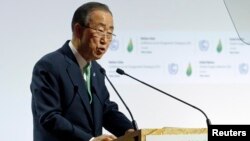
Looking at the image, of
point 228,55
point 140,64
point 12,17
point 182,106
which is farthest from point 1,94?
point 228,55

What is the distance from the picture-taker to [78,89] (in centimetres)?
264

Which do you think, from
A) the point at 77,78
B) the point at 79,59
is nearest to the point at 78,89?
the point at 77,78

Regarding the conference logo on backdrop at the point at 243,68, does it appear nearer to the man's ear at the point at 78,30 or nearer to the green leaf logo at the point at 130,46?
the green leaf logo at the point at 130,46

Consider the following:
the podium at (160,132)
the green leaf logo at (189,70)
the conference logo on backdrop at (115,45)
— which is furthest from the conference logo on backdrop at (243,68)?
the podium at (160,132)

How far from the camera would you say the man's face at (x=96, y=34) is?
272 centimetres

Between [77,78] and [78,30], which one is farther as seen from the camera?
[78,30]

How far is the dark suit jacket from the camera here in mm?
2443

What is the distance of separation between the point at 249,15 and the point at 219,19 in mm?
223

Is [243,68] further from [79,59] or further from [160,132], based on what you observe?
[160,132]

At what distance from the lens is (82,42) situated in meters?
2.77

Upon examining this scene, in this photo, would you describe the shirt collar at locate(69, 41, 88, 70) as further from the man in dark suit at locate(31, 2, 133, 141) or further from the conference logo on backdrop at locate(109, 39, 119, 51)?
the conference logo on backdrop at locate(109, 39, 119, 51)

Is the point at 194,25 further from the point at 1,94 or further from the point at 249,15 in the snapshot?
the point at 1,94

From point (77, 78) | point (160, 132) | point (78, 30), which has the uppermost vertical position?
point (78, 30)

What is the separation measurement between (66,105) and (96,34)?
38cm
